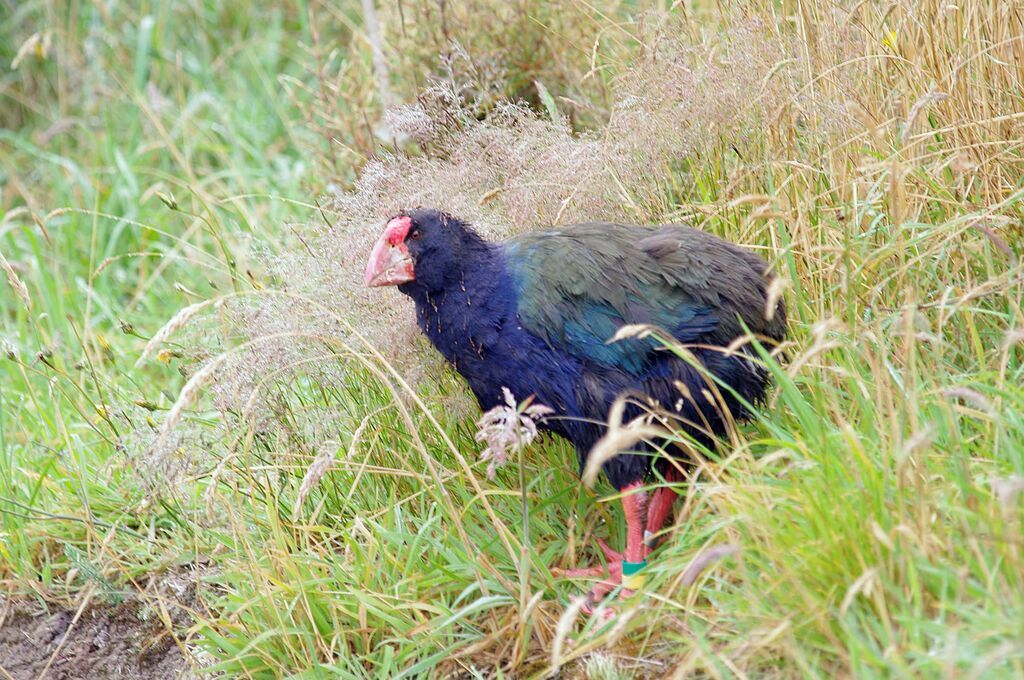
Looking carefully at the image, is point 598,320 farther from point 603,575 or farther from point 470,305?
point 603,575

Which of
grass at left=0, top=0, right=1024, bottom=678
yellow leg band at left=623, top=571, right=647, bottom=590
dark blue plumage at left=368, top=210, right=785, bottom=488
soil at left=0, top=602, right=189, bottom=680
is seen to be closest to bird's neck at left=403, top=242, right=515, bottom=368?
dark blue plumage at left=368, top=210, right=785, bottom=488

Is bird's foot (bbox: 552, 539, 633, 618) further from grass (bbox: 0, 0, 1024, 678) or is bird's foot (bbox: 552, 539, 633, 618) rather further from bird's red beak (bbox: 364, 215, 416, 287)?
bird's red beak (bbox: 364, 215, 416, 287)

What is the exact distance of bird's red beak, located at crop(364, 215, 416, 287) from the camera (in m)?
2.49

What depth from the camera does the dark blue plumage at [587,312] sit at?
236 cm

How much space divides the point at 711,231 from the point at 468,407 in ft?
2.55

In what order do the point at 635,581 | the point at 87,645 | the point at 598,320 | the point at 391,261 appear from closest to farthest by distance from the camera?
1. the point at 635,581
2. the point at 598,320
3. the point at 391,261
4. the point at 87,645

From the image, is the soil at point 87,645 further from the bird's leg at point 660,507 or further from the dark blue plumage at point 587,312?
the bird's leg at point 660,507

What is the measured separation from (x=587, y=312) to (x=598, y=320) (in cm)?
3

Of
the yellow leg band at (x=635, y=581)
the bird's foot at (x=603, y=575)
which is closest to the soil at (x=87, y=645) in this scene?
the bird's foot at (x=603, y=575)

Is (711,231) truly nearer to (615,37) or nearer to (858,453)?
(615,37)

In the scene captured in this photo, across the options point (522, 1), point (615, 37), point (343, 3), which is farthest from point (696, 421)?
point (343, 3)

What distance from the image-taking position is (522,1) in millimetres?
3844

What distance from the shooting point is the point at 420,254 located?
8.19 ft

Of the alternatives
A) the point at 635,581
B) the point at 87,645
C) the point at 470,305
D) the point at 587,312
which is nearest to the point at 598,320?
the point at 587,312
